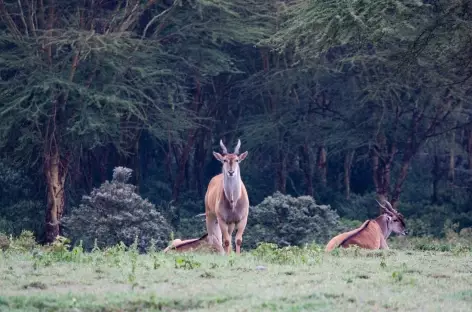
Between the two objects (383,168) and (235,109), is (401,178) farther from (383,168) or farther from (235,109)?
(235,109)

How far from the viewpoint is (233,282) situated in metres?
9.87

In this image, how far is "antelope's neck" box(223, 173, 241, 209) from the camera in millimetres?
15008

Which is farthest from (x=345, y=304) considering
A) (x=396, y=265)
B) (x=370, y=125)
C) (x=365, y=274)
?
(x=370, y=125)

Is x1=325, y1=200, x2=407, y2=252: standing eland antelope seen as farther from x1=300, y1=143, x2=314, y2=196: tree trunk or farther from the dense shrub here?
x1=300, y1=143, x2=314, y2=196: tree trunk

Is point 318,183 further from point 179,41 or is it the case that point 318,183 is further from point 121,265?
point 121,265

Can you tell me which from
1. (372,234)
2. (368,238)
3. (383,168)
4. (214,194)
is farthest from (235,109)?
(368,238)

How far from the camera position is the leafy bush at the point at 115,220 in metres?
18.0

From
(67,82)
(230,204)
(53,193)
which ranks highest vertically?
(67,82)

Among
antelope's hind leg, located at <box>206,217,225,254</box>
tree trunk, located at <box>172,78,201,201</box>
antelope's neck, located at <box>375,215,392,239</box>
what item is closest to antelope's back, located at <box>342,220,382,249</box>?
antelope's neck, located at <box>375,215,392,239</box>

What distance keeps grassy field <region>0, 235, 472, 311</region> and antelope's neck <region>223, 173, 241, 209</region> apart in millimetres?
2506

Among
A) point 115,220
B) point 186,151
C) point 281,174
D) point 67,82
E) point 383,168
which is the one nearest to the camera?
point 115,220

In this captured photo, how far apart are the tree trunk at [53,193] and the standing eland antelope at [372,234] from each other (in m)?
7.01

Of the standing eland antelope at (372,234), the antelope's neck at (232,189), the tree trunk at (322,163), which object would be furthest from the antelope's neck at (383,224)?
the tree trunk at (322,163)

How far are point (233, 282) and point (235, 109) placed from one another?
18.8 m
